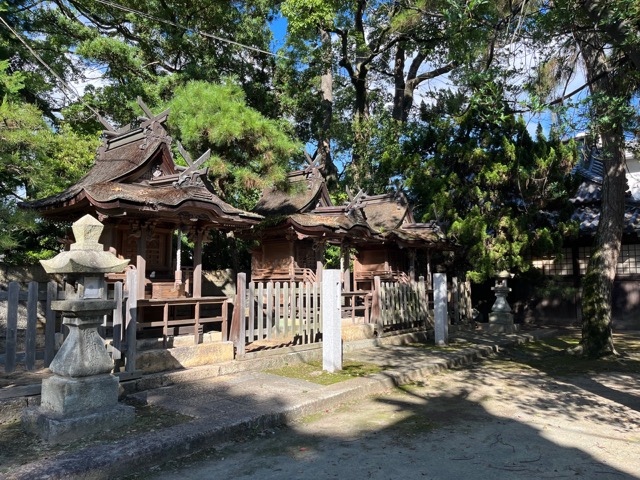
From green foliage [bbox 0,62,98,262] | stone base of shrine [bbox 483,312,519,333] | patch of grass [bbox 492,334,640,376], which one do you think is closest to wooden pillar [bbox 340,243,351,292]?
stone base of shrine [bbox 483,312,519,333]

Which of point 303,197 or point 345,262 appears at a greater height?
point 303,197

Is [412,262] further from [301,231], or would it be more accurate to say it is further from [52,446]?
[52,446]

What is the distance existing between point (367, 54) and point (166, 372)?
17.6 meters

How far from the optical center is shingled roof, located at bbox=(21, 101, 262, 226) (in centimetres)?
869

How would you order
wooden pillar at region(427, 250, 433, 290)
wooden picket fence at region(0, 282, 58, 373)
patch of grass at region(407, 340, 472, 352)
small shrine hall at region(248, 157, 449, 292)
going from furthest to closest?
wooden pillar at region(427, 250, 433, 290), small shrine hall at region(248, 157, 449, 292), patch of grass at region(407, 340, 472, 352), wooden picket fence at region(0, 282, 58, 373)

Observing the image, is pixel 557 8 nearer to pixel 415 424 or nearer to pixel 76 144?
pixel 415 424

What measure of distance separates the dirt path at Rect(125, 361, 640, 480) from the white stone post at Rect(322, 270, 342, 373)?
51.0 inches

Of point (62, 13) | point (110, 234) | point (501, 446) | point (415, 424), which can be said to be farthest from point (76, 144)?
point (501, 446)

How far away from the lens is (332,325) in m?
8.40

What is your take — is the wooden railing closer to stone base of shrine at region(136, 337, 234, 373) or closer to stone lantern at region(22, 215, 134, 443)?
stone base of shrine at region(136, 337, 234, 373)

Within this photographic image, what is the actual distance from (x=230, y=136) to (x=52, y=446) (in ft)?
26.5

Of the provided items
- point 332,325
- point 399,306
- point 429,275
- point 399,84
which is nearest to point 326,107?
point 399,84

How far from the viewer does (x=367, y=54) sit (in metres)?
20.9

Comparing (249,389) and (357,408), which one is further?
(249,389)
